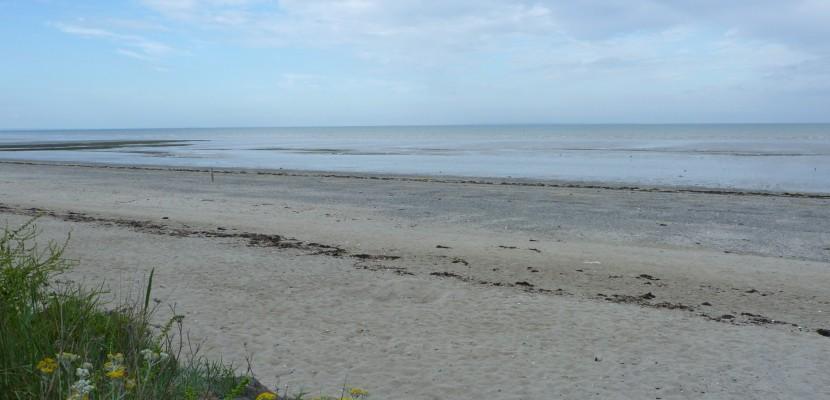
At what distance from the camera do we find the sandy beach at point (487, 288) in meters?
5.87

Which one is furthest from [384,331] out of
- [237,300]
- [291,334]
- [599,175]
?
[599,175]

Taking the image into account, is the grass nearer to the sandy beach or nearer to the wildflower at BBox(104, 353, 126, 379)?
the wildflower at BBox(104, 353, 126, 379)

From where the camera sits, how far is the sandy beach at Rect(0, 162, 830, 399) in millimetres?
5871

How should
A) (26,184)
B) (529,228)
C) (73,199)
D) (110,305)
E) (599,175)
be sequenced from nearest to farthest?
(110,305), (529,228), (73,199), (26,184), (599,175)

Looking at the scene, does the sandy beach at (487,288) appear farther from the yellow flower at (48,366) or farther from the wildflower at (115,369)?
the yellow flower at (48,366)

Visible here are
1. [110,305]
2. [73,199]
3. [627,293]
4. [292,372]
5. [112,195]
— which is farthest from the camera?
[112,195]

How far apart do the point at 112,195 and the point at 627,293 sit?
16286 millimetres

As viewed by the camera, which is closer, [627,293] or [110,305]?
[110,305]

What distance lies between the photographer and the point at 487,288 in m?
8.92

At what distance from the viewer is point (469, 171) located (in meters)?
32.3

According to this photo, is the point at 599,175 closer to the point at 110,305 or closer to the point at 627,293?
the point at 627,293

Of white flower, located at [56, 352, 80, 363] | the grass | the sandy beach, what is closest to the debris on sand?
the sandy beach

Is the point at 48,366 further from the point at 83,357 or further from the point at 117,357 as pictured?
the point at 83,357

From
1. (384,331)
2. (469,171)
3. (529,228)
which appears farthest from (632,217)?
(469,171)
